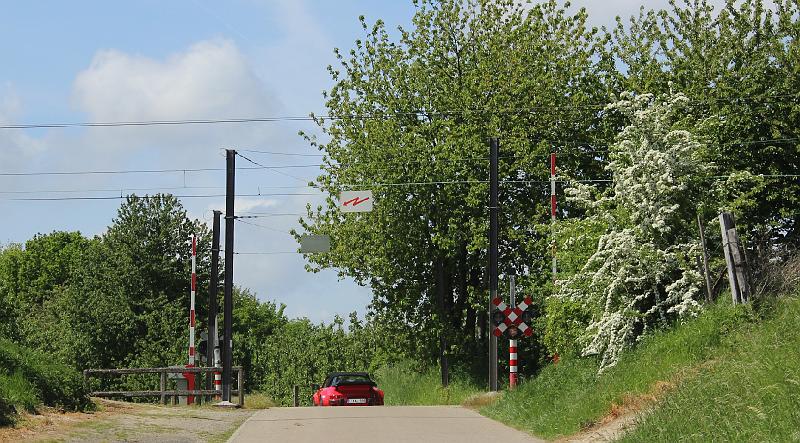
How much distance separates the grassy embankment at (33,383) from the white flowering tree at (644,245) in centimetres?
1007

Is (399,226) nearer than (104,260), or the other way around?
(399,226)

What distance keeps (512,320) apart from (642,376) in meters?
12.9

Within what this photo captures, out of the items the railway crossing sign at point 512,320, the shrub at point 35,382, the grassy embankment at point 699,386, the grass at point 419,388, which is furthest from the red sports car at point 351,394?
the grassy embankment at point 699,386

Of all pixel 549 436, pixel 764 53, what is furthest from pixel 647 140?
pixel 764 53

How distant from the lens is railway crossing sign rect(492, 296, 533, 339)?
30.3 m

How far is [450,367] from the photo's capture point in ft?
141

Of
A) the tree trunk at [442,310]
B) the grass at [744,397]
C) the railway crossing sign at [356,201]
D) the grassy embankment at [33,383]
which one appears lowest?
the grass at [744,397]

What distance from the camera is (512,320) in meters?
30.3

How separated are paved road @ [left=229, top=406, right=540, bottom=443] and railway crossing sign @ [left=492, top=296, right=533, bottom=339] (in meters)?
3.26

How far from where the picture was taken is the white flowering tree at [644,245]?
20703 millimetres

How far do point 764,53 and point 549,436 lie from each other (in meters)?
26.3

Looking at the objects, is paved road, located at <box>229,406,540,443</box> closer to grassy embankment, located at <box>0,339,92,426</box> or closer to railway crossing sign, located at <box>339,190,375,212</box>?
grassy embankment, located at <box>0,339,92,426</box>

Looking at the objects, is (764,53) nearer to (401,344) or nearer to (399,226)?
(399,226)

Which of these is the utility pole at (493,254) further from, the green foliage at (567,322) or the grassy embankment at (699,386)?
the grassy embankment at (699,386)
